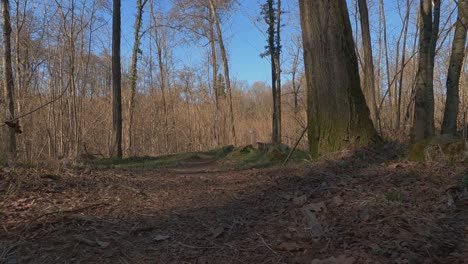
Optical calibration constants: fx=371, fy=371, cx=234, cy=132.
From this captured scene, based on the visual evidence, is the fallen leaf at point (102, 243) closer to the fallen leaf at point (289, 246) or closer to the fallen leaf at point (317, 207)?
the fallen leaf at point (289, 246)

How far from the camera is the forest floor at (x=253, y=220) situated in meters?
2.25

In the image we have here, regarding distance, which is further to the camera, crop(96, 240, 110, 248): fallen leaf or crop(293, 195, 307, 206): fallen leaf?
crop(293, 195, 307, 206): fallen leaf

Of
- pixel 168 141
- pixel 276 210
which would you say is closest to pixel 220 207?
pixel 276 210

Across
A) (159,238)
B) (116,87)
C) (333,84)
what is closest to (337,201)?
(159,238)

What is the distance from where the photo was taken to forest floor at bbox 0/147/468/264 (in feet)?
7.39

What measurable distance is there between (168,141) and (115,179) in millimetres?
17690

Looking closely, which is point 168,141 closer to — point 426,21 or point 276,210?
point 426,21

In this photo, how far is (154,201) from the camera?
149 inches

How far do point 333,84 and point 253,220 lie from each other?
3.18m

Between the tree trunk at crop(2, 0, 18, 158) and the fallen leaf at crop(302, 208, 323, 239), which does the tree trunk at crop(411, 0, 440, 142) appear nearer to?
the fallen leaf at crop(302, 208, 323, 239)

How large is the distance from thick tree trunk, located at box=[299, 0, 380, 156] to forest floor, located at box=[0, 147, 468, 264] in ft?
4.36

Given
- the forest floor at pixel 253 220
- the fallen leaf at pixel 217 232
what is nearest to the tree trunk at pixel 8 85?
the forest floor at pixel 253 220

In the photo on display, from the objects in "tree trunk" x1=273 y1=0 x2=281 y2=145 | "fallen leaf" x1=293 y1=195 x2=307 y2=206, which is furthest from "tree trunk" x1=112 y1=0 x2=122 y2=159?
"fallen leaf" x1=293 y1=195 x2=307 y2=206

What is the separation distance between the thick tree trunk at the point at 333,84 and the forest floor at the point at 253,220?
1.33 meters
